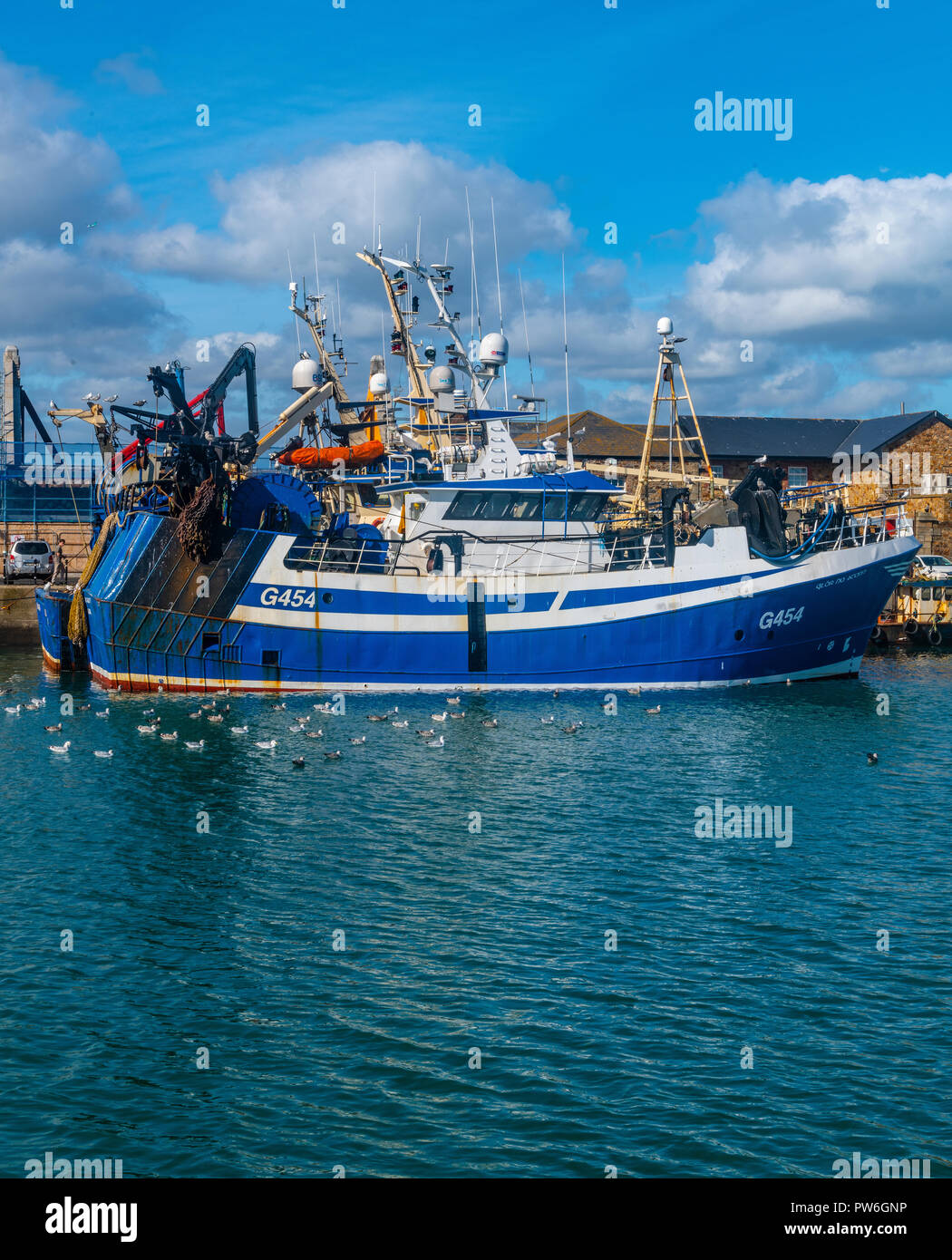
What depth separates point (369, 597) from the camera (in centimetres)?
4069

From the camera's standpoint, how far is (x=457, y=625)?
134ft

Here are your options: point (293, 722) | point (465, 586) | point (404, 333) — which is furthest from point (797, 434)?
point (293, 722)

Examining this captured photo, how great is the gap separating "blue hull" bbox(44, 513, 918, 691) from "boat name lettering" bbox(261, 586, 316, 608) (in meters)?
0.05

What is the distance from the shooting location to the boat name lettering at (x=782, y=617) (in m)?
40.7

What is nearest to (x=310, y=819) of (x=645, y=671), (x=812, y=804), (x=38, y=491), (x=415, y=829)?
(x=415, y=829)

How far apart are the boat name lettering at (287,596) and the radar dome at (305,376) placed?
1569cm

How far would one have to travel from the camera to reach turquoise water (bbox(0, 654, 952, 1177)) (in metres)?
12.5

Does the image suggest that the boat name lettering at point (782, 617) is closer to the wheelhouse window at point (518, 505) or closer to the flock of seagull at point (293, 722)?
the flock of seagull at point (293, 722)

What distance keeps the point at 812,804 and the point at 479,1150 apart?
624 inches

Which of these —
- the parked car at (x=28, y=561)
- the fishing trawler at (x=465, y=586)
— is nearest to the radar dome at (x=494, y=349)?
the fishing trawler at (x=465, y=586)

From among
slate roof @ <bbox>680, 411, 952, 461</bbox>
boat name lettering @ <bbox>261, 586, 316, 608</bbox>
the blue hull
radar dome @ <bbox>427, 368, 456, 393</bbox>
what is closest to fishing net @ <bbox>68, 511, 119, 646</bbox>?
the blue hull

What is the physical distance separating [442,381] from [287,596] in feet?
45.8

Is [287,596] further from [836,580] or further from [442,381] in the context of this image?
[836,580]
